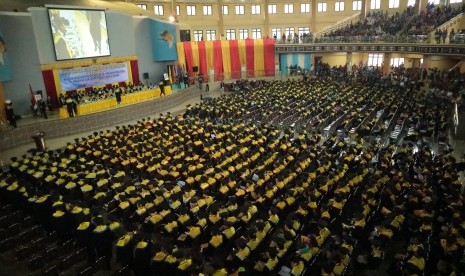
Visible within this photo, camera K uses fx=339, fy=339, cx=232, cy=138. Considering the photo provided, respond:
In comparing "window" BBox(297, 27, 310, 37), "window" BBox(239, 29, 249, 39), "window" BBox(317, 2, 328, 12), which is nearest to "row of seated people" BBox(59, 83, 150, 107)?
"window" BBox(239, 29, 249, 39)

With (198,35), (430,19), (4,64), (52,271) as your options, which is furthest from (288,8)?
(52,271)

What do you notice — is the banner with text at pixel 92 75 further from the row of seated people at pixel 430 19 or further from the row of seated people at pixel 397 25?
the row of seated people at pixel 430 19

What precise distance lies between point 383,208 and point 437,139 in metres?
9.78

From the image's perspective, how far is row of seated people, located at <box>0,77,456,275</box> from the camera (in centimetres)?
898

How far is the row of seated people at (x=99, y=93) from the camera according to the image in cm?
2281

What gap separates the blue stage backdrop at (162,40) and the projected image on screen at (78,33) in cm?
511

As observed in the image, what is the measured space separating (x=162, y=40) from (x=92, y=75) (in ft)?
26.3

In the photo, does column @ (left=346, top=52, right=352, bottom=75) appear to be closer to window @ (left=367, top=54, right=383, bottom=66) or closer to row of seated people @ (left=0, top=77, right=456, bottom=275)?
window @ (left=367, top=54, right=383, bottom=66)

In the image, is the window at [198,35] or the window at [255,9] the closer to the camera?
the window at [198,35]

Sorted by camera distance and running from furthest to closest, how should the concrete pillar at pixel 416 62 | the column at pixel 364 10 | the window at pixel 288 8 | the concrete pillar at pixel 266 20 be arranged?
the window at pixel 288 8 → the concrete pillar at pixel 266 20 → the column at pixel 364 10 → the concrete pillar at pixel 416 62

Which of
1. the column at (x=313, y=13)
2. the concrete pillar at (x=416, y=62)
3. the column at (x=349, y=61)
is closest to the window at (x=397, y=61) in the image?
the concrete pillar at (x=416, y=62)

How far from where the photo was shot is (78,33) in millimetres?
24781

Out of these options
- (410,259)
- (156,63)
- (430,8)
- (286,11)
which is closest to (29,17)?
(156,63)

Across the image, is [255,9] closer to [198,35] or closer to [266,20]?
[266,20]
